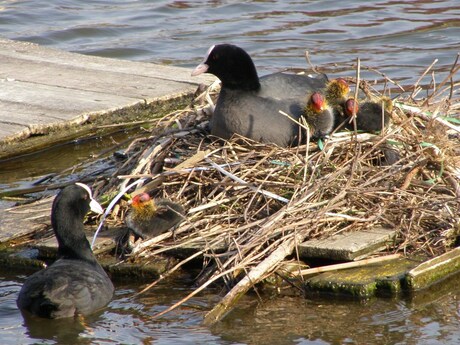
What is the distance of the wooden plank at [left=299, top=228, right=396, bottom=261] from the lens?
466 centimetres

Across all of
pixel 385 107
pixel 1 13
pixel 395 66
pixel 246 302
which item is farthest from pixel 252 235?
pixel 1 13

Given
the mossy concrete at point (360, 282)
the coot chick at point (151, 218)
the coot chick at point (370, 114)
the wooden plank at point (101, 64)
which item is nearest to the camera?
the mossy concrete at point (360, 282)

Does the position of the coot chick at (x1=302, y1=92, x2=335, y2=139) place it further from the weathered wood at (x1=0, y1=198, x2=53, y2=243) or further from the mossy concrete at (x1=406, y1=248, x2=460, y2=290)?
the weathered wood at (x1=0, y1=198, x2=53, y2=243)

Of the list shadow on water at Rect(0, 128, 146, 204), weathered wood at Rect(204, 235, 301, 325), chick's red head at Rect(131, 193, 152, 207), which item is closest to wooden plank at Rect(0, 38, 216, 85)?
shadow on water at Rect(0, 128, 146, 204)

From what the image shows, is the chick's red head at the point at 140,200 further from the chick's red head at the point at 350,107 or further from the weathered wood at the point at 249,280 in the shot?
the chick's red head at the point at 350,107

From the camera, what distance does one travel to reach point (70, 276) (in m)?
4.50

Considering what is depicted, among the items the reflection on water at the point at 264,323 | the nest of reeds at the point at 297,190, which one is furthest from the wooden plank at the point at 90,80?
the reflection on water at the point at 264,323

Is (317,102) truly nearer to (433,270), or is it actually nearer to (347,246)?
(347,246)

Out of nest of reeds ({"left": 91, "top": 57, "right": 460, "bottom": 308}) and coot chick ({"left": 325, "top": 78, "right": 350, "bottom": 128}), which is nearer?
nest of reeds ({"left": 91, "top": 57, "right": 460, "bottom": 308})

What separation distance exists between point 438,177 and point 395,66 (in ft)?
15.8

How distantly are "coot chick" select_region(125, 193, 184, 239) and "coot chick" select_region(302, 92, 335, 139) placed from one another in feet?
2.89

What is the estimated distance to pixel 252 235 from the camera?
4746mm

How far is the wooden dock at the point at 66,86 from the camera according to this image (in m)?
7.22

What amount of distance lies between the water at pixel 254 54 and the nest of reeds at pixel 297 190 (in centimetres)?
24
